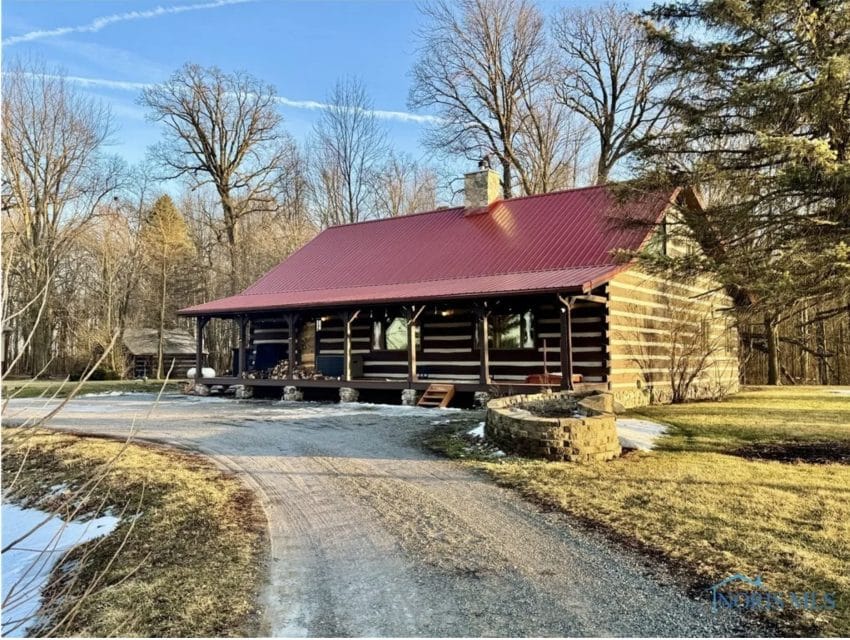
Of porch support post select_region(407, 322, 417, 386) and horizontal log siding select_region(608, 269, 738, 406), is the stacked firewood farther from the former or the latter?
horizontal log siding select_region(608, 269, 738, 406)

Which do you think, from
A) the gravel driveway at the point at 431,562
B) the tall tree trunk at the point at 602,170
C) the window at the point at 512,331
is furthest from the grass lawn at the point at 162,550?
the tall tree trunk at the point at 602,170

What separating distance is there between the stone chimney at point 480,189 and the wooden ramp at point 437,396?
293 inches

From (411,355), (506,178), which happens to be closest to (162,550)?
(411,355)

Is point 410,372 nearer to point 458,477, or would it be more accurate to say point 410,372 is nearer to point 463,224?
point 463,224

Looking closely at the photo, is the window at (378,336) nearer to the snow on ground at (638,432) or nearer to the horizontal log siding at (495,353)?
the horizontal log siding at (495,353)

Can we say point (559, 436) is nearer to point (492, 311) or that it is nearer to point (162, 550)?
point (162, 550)

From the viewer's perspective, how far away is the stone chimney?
64.2 feet

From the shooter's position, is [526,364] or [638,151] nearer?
[638,151]

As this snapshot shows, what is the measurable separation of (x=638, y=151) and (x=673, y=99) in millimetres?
897

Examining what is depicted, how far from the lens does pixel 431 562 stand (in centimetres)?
456

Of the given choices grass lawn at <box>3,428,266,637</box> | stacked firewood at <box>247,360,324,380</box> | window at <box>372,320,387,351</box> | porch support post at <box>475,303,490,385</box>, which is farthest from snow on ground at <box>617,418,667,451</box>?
stacked firewood at <box>247,360,324,380</box>

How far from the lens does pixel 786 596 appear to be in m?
3.89

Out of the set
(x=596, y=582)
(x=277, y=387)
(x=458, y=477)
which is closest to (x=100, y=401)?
(x=277, y=387)

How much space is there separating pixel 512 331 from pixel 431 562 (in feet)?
36.8
